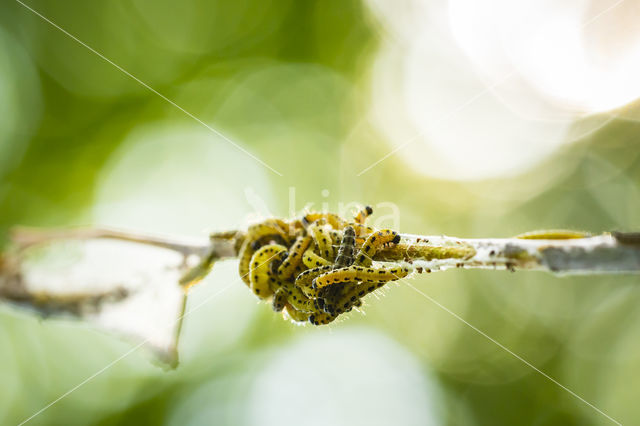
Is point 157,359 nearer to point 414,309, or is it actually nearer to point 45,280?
point 45,280

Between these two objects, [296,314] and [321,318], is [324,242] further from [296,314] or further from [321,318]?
[296,314]

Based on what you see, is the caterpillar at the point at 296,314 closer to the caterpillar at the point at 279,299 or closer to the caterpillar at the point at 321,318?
the caterpillar at the point at 279,299

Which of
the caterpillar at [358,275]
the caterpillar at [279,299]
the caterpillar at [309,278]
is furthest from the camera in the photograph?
the caterpillar at [279,299]

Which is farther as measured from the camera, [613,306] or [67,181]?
[613,306]

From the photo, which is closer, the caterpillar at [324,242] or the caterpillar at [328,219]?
the caterpillar at [324,242]

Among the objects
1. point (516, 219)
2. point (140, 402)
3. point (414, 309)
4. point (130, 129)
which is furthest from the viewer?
point (414, 309)

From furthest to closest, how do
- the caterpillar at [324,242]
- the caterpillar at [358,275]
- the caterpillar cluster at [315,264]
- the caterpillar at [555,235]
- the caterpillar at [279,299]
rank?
1. the caterpillar at [279,299]
2. the caterpillar at [324,242]
3. the caterpillar cluster at [315,264]
4. the caterpillar at [358,275]
5. the caterpillar at [555,235]

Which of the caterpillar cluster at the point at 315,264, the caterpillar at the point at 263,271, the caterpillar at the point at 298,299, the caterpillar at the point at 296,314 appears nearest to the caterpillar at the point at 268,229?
the caterpillar cluster at the point at 315,264

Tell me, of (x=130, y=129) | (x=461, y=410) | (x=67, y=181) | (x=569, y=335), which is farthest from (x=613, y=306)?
(x=67, y=181)
